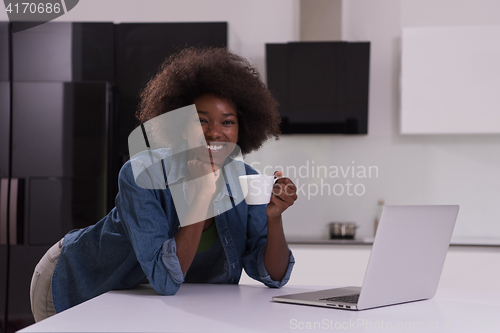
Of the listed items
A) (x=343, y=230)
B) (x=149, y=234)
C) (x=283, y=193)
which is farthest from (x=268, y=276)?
(x=343, y=230)

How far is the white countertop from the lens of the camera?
0.85m

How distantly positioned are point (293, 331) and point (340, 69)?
2.41 metres

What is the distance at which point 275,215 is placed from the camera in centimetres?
132

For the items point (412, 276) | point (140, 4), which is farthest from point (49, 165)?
point (412, 276)

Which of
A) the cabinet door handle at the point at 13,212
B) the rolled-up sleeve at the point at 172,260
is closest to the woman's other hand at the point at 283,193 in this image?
the rolled-up sleeve at the point at 172,260

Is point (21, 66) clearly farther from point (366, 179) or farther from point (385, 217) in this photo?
point (385, 217)

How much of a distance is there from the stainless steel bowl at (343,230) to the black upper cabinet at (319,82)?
2.03 ft

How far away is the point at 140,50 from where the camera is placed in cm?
283

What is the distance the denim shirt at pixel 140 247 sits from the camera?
3.91ft

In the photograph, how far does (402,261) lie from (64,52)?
2511 mm

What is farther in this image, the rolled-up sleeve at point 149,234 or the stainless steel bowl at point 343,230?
the stainless steel bowl at point 343,230

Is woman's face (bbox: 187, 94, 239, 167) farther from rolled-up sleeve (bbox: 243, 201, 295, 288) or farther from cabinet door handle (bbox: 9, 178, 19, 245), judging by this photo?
cabinet door handle (bbox: 9, 178, 19, 245)

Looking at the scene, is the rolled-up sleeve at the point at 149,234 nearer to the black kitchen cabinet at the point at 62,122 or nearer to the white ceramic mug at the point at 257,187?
→ the white ceramic mug at the point at 257,187

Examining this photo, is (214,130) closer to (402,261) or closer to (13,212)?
(402,261)
